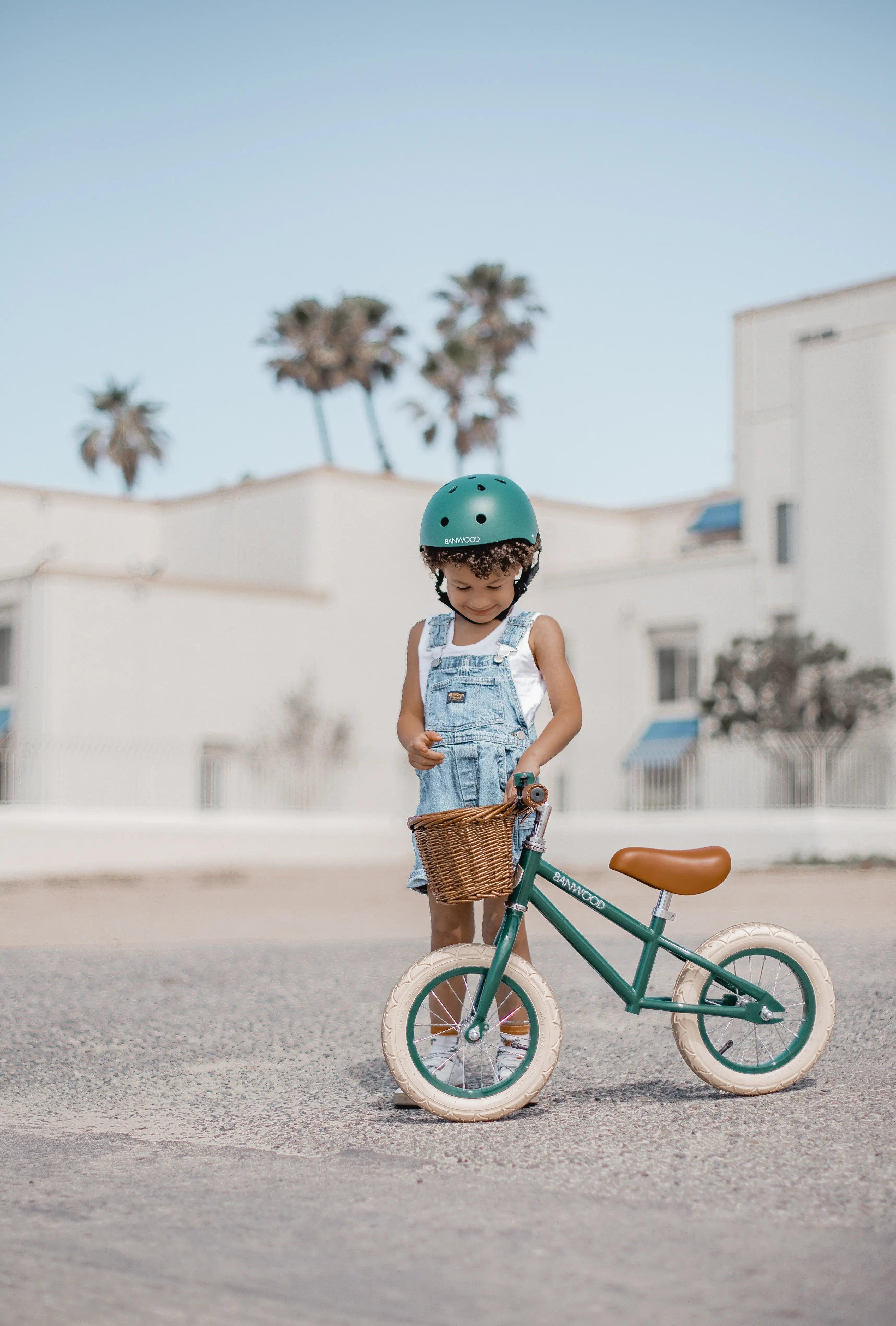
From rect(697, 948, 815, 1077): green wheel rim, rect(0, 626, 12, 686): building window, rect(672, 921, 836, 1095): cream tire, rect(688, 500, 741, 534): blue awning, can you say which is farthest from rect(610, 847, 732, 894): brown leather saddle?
rect(688, 500, 741, 534): blue awning

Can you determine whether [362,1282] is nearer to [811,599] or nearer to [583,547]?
[811,599]

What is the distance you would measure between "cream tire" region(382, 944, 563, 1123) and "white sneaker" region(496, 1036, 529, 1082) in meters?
0.05

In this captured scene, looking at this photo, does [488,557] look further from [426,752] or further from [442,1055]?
[442,1055]

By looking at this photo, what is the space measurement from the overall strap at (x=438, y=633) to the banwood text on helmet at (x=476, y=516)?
136mm

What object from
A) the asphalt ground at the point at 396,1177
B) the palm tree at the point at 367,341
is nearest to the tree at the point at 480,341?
the palm tree at the point at 367,341

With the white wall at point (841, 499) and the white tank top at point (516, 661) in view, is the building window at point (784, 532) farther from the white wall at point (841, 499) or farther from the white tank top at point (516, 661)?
the white tank top at point (516, 661)

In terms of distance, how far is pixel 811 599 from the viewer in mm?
31375

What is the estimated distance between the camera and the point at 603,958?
5004 millimetres

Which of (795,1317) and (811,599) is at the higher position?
(811,599)

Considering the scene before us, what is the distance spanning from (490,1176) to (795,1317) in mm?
1227

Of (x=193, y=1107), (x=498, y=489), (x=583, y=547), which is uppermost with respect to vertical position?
(x=583, y=547)

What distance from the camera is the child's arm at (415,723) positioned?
16.2ft

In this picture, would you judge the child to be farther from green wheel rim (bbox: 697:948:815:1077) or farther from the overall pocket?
green wheel rim (bbox: 697:948:815:1077)

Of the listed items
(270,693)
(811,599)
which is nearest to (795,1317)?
(811,599)
